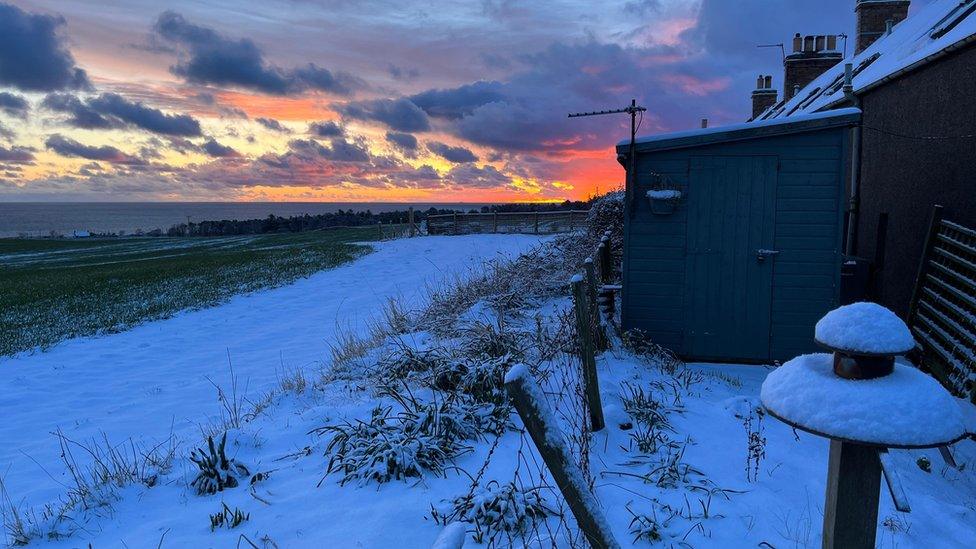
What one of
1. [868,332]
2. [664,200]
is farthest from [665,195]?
[868,332]

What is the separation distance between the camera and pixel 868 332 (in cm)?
147

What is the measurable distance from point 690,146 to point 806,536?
199 inches

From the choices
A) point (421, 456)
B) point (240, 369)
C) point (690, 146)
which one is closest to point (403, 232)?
point (240, 369)

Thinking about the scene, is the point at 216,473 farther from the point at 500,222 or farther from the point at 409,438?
the point at 500,222

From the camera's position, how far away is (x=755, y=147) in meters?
6.98

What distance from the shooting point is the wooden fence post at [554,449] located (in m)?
2.32

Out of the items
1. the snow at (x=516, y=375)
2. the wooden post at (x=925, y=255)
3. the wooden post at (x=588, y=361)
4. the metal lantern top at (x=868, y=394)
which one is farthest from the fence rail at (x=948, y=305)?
the snow at (x=516, y=375)

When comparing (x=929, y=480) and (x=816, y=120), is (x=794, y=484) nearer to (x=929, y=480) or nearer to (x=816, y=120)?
(x=929, y=480)

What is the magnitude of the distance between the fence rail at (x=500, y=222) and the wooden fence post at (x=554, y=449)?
2493cm

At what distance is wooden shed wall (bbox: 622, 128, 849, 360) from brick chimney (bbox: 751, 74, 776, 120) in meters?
17.4

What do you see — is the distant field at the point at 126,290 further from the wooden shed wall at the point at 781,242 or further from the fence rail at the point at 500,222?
the wooden shed wall at the point at 781,242

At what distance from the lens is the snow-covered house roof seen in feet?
26.3

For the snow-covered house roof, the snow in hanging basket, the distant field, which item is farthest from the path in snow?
the snow-covered house roof

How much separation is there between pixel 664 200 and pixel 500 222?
21.7 metres
